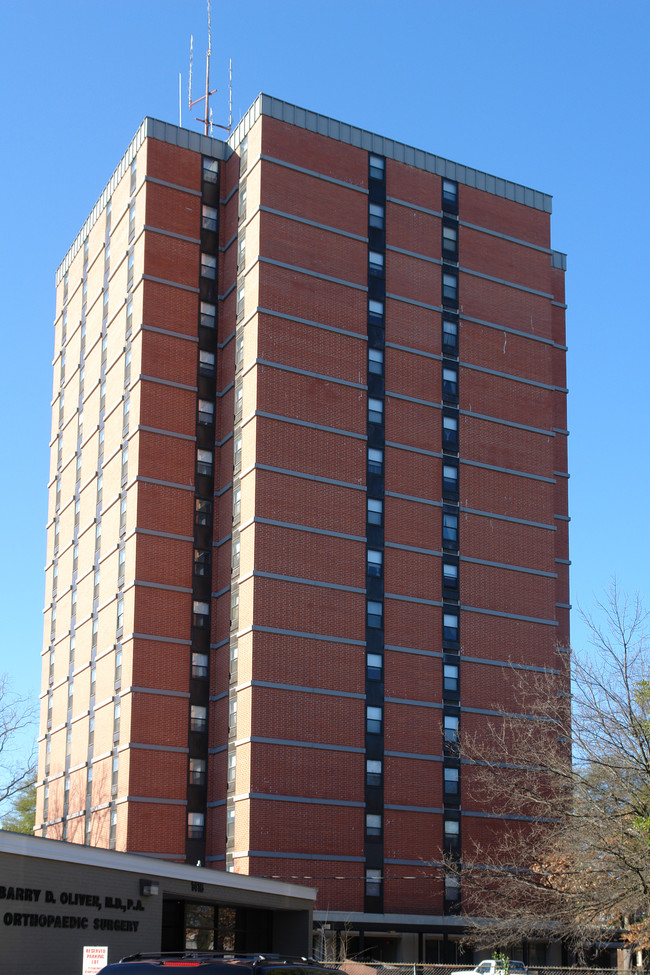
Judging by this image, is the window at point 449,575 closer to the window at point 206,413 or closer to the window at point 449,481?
the window at point 449,481

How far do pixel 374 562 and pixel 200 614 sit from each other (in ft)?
27.4

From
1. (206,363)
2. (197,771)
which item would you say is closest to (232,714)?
(197,771)

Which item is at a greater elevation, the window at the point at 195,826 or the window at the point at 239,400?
the window at the point at 239,400

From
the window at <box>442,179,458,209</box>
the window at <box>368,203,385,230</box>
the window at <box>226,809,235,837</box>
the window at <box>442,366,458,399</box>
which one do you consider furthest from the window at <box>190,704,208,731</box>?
the window at <box>442,179,458,209</box>

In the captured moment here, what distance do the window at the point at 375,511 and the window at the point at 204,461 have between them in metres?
7.99

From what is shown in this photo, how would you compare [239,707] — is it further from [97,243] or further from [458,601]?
[97,243]

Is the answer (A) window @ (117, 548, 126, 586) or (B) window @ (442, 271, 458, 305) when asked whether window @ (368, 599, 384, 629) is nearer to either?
(A) window @ (117, 548, 126, 586)

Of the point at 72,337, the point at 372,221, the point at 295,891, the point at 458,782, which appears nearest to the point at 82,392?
the point at 72,337

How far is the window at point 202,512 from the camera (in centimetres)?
6219

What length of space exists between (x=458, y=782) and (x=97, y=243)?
35.2 metres

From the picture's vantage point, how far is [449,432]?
64.7 meters

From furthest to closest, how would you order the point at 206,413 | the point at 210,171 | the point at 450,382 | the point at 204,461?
the point at 210,171
the point at 450,382
the point at 206,413
the point at 204,461

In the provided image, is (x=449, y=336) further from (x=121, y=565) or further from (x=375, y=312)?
(x=121, y=565)

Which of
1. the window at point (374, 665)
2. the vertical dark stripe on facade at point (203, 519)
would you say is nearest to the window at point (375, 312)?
the vertical dark stripe on facade at point (203, 519)
